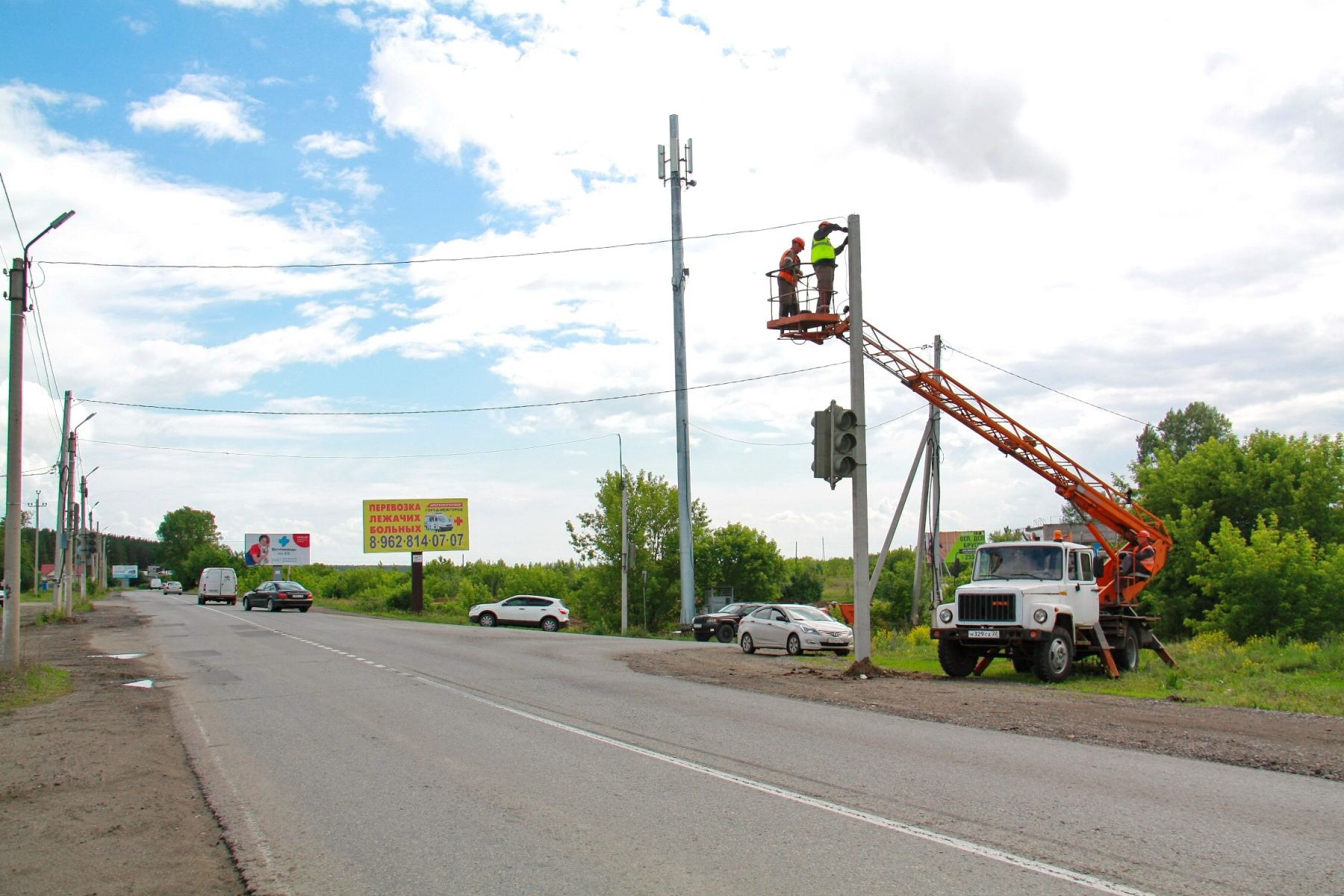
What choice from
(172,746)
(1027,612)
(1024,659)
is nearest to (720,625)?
(1024,659)

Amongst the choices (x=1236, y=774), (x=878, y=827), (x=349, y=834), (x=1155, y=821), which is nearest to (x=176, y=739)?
(x=349, y=834)

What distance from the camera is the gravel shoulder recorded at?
6.18 metres

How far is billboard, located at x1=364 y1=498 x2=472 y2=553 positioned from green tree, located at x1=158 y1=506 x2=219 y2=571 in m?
126

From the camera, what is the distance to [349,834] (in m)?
6.77

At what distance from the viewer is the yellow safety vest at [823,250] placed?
64.6 ft

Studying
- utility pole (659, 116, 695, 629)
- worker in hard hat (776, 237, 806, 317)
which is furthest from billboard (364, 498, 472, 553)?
worker in hard hat (776, 237, 806, 317)

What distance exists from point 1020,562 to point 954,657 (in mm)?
2056

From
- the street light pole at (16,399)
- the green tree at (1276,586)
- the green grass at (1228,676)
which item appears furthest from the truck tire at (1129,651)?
the street light pole at (16,399)

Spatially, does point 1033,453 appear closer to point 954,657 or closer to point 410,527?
point 954,657

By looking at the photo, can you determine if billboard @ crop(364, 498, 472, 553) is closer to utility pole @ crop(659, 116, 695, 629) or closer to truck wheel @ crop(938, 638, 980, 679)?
utility pole @ crop(659, 116, 695, 629)

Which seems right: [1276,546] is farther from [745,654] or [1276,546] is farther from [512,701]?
[512,701]

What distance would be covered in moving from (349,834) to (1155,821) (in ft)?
17.2

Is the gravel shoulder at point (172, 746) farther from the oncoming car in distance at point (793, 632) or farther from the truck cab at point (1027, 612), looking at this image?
the oncoming car in distance at point (793, 632)

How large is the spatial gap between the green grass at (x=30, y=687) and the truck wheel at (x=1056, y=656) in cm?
1518
